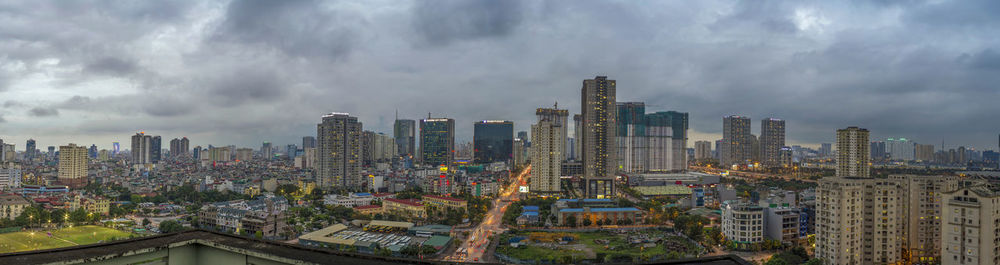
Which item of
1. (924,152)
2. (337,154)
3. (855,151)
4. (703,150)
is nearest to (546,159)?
(337,154)

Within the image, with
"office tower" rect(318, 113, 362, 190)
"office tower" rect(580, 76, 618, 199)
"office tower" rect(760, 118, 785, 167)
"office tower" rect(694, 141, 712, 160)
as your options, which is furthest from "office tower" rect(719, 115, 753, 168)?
→ "office tower" rect(318, 113, 362, 190)

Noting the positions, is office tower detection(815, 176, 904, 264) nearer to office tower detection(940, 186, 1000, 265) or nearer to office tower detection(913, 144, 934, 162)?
office tower detection(940, 186, 1000, 265)

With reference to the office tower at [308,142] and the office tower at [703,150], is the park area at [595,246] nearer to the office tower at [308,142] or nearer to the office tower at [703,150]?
the office tower at [703,150]

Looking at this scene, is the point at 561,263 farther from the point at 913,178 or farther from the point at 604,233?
the point at 913,178

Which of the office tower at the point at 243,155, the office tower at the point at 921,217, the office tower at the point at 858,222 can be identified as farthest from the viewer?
the office tower at the point at 243,155

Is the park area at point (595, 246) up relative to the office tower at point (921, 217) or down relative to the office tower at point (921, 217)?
down

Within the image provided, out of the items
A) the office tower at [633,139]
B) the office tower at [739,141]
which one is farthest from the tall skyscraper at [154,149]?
the office tower at [739,141]


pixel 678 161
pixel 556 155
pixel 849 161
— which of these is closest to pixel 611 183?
pixel 556 155
